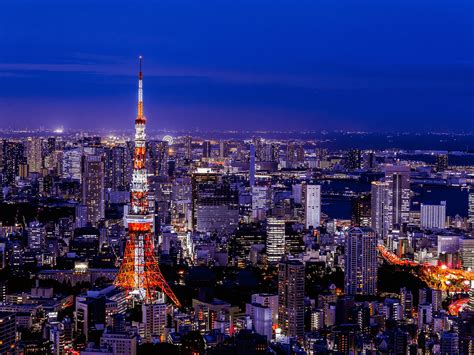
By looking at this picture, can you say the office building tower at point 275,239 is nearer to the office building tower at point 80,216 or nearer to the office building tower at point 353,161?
the office building tower at point 80,216

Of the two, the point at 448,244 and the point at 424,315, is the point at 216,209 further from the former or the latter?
the point at 424,315

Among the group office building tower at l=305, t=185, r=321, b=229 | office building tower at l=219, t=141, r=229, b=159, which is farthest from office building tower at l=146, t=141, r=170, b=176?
office building tower at l=305, t=185, r=321, b=229

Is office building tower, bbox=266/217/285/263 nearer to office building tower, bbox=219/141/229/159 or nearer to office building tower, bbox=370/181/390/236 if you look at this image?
office building tower, bbox=370/181/390/236

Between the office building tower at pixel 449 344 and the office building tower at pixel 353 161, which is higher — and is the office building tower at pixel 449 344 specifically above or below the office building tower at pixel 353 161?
below

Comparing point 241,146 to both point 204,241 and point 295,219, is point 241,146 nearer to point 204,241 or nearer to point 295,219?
point 295,219

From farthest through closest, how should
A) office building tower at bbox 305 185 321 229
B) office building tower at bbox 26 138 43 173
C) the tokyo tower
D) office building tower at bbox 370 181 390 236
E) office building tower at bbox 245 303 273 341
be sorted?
office building tower at bbox 26 138 43 173, office building tower at bbox 305 185 321 229, office building tower at bbox 370 181 390 236, the tokyo tower, office building tower at bbox 245 303 273 341

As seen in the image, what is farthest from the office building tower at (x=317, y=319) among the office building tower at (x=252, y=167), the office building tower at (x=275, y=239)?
the office building tower at (x=252, y=167)
